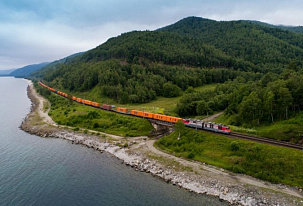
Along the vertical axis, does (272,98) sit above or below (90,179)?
above

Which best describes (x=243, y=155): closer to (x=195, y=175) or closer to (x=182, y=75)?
(x=195, y=175)

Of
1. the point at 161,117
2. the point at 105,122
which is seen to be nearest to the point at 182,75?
the point at 161,117

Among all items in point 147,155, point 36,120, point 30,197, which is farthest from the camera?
point 36,120

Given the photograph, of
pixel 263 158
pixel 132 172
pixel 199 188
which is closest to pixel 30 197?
pixel 132 172

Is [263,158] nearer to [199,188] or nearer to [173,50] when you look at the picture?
[199,188]

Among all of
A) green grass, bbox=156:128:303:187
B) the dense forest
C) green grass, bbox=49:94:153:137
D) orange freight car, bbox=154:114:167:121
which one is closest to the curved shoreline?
green grass, bbox=156:128:303:187

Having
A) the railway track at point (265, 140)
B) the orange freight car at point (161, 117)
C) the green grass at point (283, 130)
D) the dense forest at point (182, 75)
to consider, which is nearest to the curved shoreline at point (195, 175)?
the orange freight car at point (161, 117)
